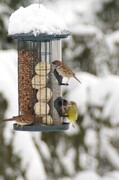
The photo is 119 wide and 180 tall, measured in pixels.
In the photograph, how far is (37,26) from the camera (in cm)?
462

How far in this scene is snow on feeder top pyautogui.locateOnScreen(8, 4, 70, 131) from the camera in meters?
4.65

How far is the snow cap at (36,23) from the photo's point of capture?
4.62 metres

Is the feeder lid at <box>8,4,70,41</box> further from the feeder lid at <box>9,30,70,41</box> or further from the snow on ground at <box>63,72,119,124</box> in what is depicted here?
the snow on ground at <box>63,72,119,124</box>

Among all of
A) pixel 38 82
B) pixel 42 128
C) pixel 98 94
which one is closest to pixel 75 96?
pixel 98 94

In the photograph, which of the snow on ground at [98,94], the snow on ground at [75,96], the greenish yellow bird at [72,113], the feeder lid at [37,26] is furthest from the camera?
the snow on ground at [98,94]

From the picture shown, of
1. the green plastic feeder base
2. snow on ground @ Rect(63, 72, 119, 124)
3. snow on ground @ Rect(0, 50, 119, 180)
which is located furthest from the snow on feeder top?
snow on ground @ Rect(63, 72, 119, 124)

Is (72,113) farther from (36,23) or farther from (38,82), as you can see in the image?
(36,23)

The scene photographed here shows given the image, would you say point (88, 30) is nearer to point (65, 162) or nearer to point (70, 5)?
point (65, 162)

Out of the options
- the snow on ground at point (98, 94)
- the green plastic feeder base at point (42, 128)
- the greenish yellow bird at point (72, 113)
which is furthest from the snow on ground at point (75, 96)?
the green plastic feeder base at point (42, 128)

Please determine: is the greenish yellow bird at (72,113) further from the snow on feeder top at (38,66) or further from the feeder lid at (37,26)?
the feeder lid at (37,26)

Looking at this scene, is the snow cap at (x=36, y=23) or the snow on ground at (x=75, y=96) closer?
the snow cap at (x=36, y=23)

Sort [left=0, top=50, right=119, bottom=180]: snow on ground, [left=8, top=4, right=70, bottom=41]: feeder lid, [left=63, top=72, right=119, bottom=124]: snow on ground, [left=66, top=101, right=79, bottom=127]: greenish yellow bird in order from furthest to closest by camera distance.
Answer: [left=63, top=72, right=119, bottom=124]: snow on ground
[left=0, top=50, right=119, bottom=180]: snow on ground
[left=66, top=101, right=79, bottom=127]: greenish yellow bird
[left=8, top=4, right=70, bottom=41]: feeder lid

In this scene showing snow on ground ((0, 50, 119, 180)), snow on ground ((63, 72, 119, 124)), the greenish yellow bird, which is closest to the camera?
the greenish yellow bird

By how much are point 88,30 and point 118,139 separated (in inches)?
51.1
